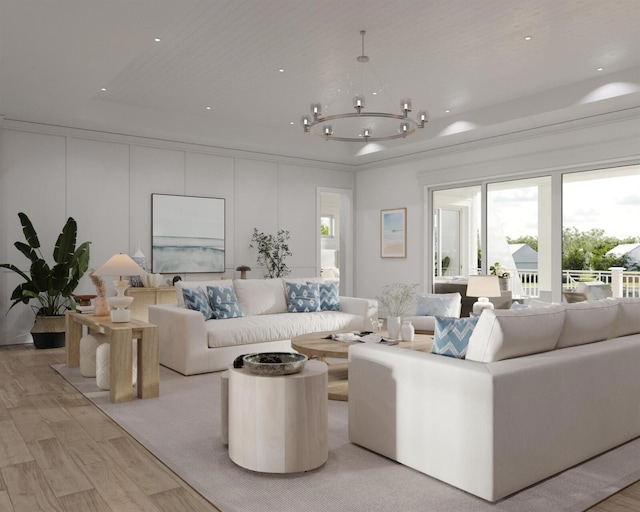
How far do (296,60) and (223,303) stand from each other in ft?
8.49

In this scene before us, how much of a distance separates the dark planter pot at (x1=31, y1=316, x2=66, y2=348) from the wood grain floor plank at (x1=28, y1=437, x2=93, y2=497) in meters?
3.40

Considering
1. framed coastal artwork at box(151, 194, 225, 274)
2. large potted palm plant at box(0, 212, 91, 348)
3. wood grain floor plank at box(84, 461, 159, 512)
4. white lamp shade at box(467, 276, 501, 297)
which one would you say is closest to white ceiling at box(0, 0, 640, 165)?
framed coastal artwork at box(151, 194, 225, 274)

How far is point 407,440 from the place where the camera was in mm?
2805

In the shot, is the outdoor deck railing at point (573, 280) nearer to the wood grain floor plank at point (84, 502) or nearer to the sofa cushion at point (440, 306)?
the sofa cushion at point (440, 306)

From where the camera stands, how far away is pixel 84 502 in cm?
246

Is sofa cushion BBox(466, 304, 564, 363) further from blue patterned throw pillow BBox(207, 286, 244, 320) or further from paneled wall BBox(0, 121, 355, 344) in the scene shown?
paneled wall BBox(0, 121, 355, 344)

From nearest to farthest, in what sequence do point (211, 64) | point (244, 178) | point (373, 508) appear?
point (373, 508) < point (211, 64) < point (244, 178)

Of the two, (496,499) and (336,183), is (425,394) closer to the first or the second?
(496,499)

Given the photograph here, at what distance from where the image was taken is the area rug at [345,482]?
2.42 meters

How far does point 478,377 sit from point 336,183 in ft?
24.3

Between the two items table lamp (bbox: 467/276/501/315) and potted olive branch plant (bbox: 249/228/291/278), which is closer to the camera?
table lamp (bbox: 467/276/501/315)

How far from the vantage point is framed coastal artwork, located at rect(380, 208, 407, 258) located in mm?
8852

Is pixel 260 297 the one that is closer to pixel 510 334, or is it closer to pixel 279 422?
pixel 279 422

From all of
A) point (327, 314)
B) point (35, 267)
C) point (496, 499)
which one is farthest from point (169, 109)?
point (496, 499)
